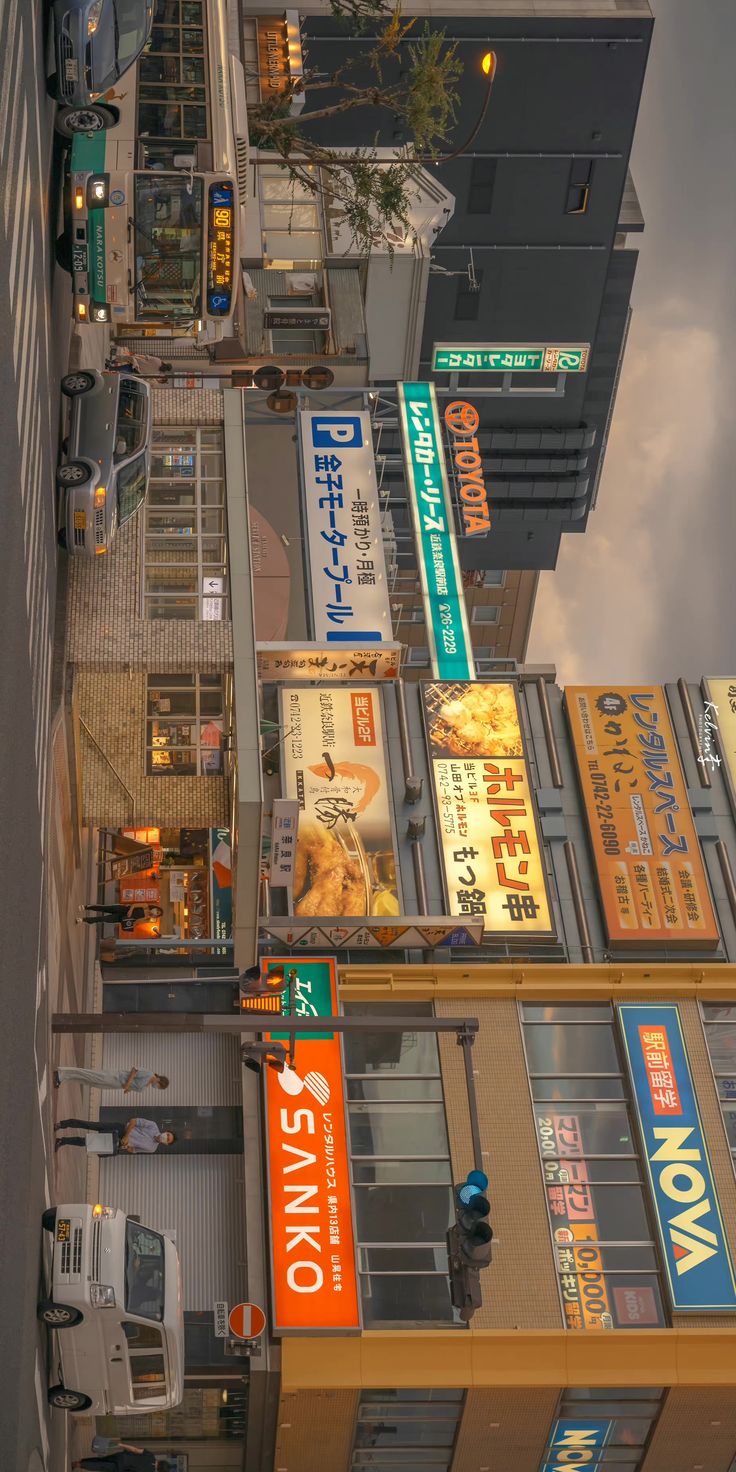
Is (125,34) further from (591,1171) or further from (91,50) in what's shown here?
(591,1171)

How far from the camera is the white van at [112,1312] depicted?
21047 mm

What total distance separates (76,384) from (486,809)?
15.8m

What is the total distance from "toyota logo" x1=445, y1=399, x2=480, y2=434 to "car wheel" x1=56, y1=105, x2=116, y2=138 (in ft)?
69.7

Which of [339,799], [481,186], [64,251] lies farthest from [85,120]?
[481,186]

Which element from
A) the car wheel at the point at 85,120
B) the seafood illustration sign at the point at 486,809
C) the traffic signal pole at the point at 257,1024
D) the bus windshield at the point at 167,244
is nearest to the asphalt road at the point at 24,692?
the car wheel at the point at 85,120

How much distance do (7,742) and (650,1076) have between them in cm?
1843

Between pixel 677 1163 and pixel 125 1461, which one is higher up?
pixel 677 1163

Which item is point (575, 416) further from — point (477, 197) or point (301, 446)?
point (301, 446)

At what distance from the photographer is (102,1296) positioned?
2125 cm

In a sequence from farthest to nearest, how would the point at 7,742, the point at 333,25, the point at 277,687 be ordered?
the point at 333,25 → the point at 277,687 → the point at 7,742

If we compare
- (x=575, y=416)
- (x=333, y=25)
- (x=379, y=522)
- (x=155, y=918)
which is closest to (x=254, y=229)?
(x=333, y=25)

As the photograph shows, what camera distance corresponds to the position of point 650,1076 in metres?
31.9

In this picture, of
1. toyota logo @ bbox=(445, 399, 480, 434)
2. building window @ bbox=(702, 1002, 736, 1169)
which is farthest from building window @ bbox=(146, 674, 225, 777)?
toyota logo @ bbox=(445, 399, 480, 434)

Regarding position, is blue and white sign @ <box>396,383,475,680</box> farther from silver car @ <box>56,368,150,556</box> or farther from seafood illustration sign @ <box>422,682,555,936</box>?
silver car @ <box>56,368,150,556</box>
